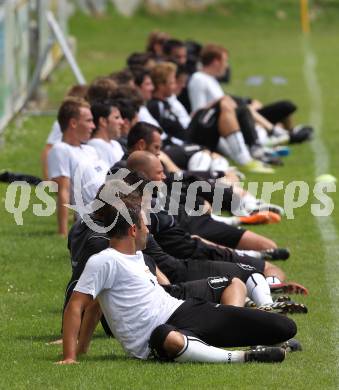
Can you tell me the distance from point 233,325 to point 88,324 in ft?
3.07

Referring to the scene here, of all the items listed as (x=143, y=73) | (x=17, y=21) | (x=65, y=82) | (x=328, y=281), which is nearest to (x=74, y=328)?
(x=328, y=281)

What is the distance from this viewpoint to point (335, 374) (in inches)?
316

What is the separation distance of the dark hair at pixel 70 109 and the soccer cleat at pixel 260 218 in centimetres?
248

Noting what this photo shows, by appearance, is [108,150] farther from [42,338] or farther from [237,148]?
[237,148]

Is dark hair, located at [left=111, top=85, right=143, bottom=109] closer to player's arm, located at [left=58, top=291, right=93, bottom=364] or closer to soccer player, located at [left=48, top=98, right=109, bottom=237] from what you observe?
soccer player, located at [left=48, top=98, right=109, bottom=237]

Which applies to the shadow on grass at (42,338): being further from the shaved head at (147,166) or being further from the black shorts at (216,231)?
the black shorts at (216,231)

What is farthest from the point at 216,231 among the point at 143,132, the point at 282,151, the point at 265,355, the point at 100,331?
the point at 282,151

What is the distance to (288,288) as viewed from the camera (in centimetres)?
1064

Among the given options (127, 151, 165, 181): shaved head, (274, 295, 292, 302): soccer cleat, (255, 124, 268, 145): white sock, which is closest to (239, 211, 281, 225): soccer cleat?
(274, 295, 292, 302): soccer cleat

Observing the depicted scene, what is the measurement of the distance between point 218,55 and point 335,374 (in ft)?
39.6

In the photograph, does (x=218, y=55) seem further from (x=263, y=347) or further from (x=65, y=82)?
(x=263, y=347)

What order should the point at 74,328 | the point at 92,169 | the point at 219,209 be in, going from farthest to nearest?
the point at 219,209 < the point at 92,169 < the point at 74,328

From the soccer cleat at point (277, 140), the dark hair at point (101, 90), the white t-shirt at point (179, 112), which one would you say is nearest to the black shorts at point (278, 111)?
the soccer cleat at point (277, 140)

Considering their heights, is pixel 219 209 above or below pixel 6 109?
above
